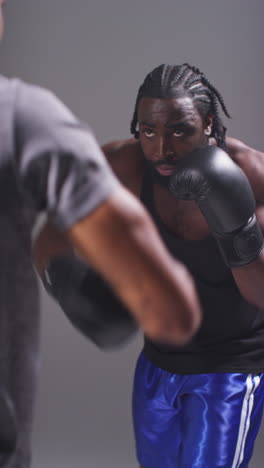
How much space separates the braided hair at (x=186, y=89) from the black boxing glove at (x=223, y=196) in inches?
9.1

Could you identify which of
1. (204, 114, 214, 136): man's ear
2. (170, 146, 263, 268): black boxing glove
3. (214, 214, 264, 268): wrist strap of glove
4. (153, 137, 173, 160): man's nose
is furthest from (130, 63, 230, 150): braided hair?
(214, 214, 264, 268): wrist strap of glove

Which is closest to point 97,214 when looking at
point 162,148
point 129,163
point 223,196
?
point 223,196

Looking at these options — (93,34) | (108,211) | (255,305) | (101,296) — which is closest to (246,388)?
(255,305)

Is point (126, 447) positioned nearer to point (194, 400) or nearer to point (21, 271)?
point (194, 400)

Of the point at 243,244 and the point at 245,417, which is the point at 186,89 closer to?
the point at 243,244

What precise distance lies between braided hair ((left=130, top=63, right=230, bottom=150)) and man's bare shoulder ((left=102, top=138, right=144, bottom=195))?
195 millimetres

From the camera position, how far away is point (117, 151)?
1.96 meters

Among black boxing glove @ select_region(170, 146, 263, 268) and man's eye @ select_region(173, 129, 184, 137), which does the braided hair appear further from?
black boxing glove @ select_region(170, 146, 263, 268)

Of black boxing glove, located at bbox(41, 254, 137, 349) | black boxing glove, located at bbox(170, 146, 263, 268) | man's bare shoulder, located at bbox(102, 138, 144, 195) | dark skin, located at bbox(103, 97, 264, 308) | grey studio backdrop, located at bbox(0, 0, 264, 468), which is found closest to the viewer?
black boxing glove, located at bbox(41, 254, 137, 349)

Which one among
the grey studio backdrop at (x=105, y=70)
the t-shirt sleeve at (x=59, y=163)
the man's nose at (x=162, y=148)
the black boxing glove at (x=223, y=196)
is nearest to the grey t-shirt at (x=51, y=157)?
the t-shirt sleeve at (x=59, y=163)

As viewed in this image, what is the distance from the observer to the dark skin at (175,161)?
64.4 inches

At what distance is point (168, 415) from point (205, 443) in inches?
5.1

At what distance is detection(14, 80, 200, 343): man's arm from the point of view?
716mm

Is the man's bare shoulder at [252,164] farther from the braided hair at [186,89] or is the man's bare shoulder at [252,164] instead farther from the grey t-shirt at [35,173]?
the grey t-shirt at [35,173]
